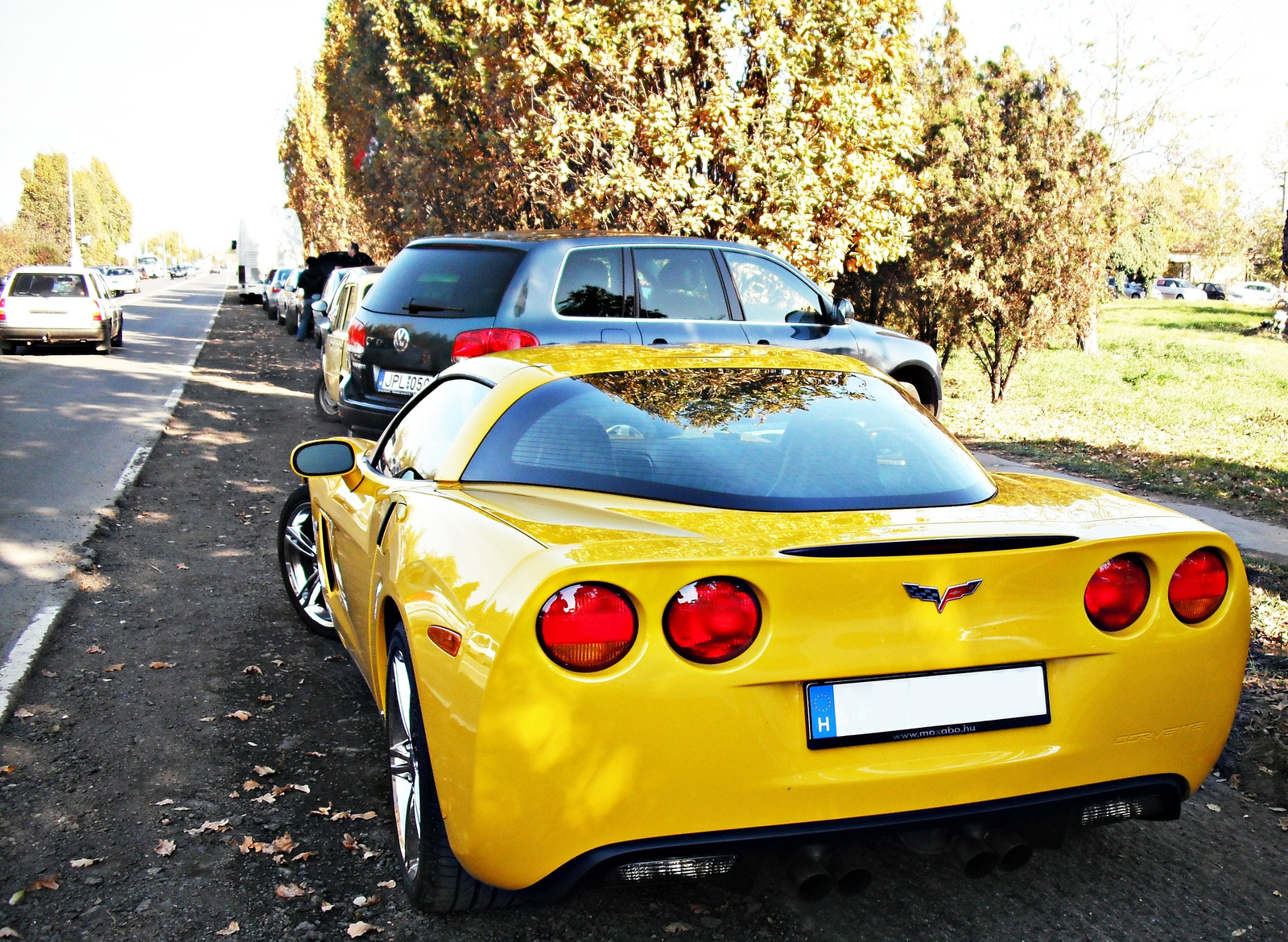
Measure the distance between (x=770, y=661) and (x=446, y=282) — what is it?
6.54 meters

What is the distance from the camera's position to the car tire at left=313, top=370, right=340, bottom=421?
1361 cm

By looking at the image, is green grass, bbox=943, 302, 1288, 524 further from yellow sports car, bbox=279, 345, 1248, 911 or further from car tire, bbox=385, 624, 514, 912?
car tire, bbox=385, 624, 514, 912

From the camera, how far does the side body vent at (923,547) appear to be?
252cm

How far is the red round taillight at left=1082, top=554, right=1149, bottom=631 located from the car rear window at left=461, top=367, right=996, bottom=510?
0.44 metres

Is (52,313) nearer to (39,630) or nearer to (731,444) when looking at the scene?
(39,630)

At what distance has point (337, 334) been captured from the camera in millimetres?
12727

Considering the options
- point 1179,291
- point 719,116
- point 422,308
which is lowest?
point 1179,291

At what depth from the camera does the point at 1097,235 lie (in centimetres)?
1700

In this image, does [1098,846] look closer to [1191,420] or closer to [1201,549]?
[1201,549]

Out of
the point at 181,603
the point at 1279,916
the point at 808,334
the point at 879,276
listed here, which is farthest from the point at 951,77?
the point at 1279,916

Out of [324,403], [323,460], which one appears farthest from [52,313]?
[323,460]

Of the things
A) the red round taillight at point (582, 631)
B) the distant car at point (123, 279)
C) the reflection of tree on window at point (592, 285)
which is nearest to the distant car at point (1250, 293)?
the reflection of tree on window at point (592, 285)

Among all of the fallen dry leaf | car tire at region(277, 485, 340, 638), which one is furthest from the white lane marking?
the fallen dry leaf

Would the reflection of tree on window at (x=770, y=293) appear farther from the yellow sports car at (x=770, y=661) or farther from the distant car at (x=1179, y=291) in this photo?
the distant car at (x=1179, y=291)
